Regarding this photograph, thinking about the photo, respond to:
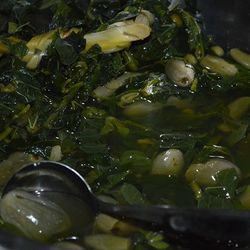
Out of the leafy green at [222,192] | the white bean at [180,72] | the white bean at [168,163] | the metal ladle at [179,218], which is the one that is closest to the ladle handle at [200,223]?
the metal ladle at [179,218]

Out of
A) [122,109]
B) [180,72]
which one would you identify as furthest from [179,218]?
[180,72]

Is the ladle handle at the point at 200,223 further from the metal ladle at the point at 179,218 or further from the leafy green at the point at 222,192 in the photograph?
the leafy green at the point at 222,192

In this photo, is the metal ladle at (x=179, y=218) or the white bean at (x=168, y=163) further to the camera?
the white bean at (x=168, y=163)

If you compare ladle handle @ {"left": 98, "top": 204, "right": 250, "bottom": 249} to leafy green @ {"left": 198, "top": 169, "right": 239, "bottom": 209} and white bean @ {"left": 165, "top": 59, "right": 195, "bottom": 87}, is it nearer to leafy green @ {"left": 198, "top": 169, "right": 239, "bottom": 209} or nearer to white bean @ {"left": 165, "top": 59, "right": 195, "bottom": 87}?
leafy green @ {"left": 198, "top": 169, "right": 239, "bottom": 209}

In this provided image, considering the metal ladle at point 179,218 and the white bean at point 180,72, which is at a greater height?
the metal ladle at point 179,218

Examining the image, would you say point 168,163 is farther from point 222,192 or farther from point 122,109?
point 122,109

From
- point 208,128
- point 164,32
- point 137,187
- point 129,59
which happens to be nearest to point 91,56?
point 129,59

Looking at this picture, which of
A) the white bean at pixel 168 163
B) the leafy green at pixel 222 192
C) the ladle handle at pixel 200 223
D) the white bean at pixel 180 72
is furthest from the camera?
the white bean at pixel 180 72

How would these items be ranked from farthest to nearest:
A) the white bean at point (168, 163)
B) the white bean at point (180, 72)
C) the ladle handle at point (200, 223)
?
the white bean at point (180, 72), the white bean at point (168, 163), the ladle handle at point (200, 223)
